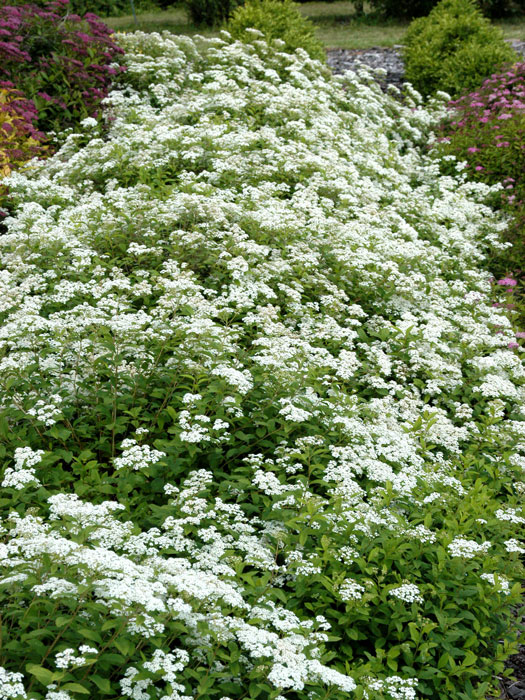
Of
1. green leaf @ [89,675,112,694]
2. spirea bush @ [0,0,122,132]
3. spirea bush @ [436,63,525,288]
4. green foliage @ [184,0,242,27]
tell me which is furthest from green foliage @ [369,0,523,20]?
green leaf @ [89,675,112,694]

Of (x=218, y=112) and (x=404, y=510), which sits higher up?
(x=218, y=112)

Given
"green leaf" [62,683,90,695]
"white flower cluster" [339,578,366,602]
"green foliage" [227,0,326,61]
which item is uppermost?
"green foliage" [227,0,326,61]

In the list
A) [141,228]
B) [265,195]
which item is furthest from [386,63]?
[141,228]

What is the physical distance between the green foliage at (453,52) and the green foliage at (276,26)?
7.61 ft

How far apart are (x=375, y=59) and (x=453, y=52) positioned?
2554 mm

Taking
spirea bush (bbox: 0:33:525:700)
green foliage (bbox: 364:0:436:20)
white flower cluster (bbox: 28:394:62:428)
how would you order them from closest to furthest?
spirea bush (bbox: 0:33:525:700), white flower cluster (bbox: 28:394:62:428), green foliage (bbox: 364:0:436:20)

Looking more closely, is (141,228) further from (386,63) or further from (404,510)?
(386,63)

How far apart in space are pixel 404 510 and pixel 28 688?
253 centimetres

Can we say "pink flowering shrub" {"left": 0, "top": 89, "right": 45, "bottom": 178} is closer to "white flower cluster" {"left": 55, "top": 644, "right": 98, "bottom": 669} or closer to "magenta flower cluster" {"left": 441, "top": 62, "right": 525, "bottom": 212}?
→ "white flower cluster" {"left": 55, "top": 644, "right": 98, "bottom": 669}

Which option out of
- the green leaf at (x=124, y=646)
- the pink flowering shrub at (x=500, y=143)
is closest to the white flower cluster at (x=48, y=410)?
the green leaf at (x=124, y=646)

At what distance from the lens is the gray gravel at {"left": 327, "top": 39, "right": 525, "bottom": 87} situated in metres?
15.5

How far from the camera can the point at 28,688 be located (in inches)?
108

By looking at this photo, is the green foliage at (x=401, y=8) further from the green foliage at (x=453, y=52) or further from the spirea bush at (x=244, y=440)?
the spirea bush at (x=244, y=440)

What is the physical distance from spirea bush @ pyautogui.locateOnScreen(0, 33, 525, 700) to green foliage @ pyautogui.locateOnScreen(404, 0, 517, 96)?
6.78 metres
